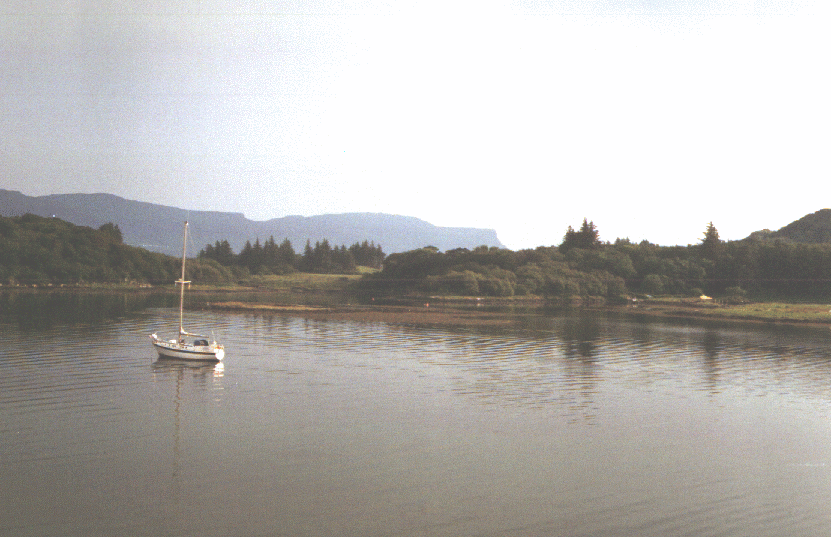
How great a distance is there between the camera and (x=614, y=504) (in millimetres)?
20594

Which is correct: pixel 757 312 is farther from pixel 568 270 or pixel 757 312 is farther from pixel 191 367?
pixel 191 367

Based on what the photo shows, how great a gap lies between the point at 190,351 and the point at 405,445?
2630cm

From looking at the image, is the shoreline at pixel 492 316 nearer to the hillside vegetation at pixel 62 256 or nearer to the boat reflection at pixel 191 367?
the boat reflection at pixel 191 367

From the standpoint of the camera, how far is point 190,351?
47.1 m

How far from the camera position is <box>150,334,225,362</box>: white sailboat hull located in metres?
46.8

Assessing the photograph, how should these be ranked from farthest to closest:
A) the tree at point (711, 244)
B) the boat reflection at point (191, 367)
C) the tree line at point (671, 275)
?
the tree at point (711, 244) < the tree line at point (671, 275) < the boat reflection at point (191, 367)

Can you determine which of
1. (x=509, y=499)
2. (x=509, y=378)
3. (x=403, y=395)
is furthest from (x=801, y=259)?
(x=509, y=499)

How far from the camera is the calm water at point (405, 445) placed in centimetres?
1903

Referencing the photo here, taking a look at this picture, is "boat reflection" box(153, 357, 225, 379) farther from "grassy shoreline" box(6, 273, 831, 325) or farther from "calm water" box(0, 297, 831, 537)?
"grassy shoreline" box(6, 273, 831, 325)

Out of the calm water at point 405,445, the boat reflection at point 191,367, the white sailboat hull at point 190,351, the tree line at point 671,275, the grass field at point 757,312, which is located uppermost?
the tree line at point 671,275

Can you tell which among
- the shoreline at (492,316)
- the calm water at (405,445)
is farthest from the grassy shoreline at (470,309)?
the calm water at (405,445)

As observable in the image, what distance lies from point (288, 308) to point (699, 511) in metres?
99.7

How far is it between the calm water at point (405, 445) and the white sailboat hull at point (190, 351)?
138 centimetres

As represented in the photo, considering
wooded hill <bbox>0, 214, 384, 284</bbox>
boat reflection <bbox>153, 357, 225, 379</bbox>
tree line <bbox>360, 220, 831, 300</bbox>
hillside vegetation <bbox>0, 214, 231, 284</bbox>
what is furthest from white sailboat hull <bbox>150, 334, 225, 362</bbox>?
hillside vegetation <bbox>0, 214, 231, 284</bbox>
